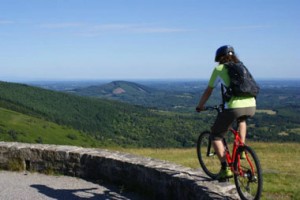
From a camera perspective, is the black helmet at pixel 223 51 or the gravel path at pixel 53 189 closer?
the black helmet at pixel 223 51

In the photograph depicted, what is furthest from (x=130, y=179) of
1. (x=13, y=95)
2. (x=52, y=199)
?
(x=13, y=95)

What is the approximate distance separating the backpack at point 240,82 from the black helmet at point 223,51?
266 mm

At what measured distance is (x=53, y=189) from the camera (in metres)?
8.26

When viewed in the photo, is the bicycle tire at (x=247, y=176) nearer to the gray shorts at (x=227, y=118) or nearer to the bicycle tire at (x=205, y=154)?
the gray shorts at (x=227, y=118)

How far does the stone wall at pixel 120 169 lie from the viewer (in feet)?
21.4

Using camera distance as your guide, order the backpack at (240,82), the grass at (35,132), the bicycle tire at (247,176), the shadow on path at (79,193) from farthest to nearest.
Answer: the grass at (35,132), the shadow on path at (79,193), the backpack at (240,82), the bicycle tire at (247,176)

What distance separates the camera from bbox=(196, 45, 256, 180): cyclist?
601cm

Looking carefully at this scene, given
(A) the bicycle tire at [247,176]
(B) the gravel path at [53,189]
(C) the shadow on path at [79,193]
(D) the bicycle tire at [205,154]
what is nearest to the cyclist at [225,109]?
(A) the bicycle tire at [247,176]

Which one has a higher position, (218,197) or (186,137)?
(218,197)

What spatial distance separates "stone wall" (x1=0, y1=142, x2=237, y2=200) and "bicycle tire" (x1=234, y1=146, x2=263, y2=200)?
0.65ft

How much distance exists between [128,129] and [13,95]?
5646 cm

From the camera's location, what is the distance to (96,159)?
8.93 meters

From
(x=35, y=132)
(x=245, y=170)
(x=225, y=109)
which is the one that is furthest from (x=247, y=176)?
(x=35, y=132)

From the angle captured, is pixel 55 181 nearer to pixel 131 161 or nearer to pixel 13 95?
pixel 131 161
